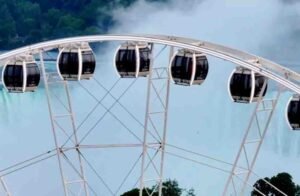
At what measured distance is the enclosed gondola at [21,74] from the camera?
943 centimetres

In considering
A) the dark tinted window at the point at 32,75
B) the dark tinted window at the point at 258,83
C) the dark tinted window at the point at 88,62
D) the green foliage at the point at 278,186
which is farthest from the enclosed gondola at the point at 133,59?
the green foliage at the point at 278,186

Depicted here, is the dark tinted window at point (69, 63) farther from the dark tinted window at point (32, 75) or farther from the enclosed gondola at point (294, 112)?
the enclosed gondola at point (294, 112)

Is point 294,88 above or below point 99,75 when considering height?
above

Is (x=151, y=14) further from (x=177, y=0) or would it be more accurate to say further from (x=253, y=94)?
(x=253, y=94)

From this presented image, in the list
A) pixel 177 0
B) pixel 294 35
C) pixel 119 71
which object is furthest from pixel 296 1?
pixel 119 71

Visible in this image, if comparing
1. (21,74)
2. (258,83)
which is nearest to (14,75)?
(21,74)

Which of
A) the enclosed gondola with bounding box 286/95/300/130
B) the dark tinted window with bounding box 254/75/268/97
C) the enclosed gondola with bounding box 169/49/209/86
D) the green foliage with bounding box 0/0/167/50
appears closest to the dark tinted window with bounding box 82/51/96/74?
the enclosed gondola with bounding box 169/49/209/86

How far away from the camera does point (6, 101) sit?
42.2 meters

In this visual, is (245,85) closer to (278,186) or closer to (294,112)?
(294,112)

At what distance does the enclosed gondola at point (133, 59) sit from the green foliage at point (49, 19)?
25849 mm

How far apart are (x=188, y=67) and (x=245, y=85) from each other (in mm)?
762

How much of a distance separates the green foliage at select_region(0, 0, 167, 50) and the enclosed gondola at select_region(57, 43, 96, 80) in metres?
25.9

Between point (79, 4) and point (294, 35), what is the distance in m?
11.7

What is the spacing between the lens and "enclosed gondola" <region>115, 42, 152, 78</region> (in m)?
9.54
